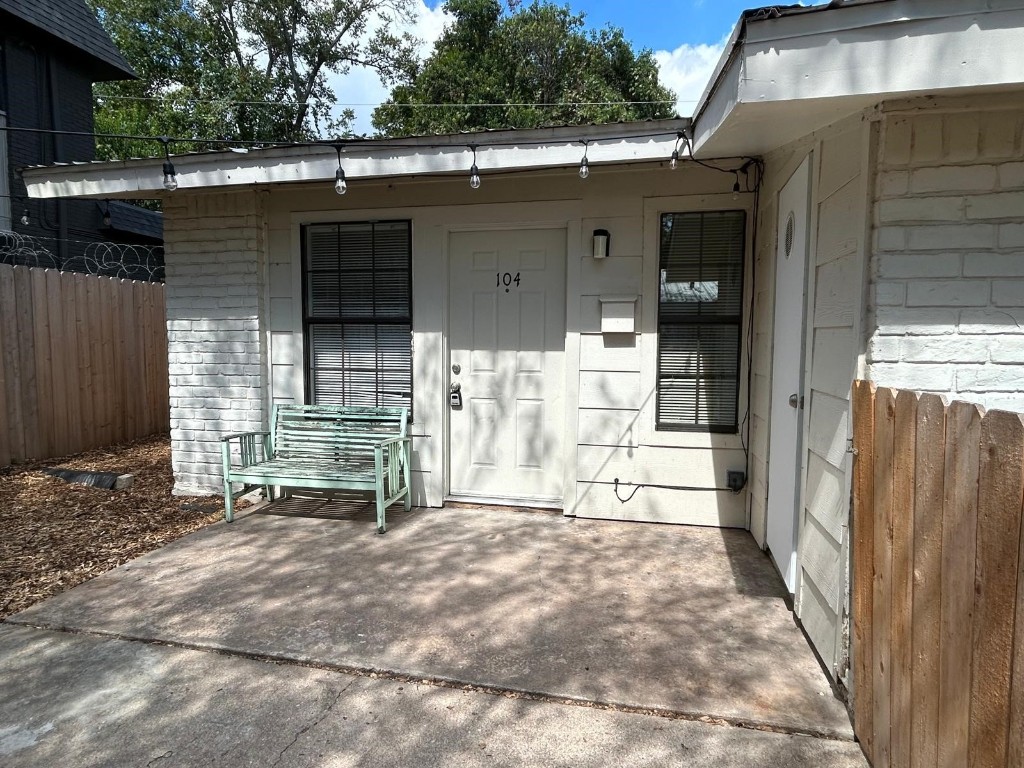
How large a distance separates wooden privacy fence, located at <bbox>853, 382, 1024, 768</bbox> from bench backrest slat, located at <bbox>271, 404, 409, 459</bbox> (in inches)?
127

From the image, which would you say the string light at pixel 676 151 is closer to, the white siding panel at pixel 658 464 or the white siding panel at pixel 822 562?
the white siding panel at pixel 658 464

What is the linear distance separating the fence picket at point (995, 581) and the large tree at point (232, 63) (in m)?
15.3

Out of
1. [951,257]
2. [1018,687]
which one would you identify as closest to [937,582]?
[1018,687]

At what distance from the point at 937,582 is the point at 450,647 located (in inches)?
73.5

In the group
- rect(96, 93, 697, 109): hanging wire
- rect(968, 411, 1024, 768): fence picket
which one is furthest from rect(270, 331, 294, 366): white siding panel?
rect(96, 93, 697, 109): hanging wire

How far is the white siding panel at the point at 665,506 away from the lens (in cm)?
418

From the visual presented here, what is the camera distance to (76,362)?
618cm

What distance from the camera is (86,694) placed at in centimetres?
231

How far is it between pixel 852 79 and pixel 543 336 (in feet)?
9.08

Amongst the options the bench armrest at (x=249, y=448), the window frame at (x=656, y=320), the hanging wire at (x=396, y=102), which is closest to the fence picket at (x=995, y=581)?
the window frame at (x=656, y=320)

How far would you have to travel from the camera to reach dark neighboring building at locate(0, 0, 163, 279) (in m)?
7.14

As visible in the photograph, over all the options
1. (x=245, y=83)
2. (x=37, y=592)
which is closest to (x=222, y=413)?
(x=37, y=592)

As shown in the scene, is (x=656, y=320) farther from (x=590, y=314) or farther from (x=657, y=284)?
(x=590, y=314)

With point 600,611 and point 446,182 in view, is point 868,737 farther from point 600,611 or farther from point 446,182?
point 446,182
